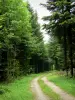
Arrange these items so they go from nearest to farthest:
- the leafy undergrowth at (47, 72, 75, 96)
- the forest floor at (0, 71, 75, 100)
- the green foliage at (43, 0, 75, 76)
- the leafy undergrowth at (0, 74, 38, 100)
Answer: the forest floor at (0, 71, 75, 100) < the leafy undergrowth at (0, 74, 38, 100) < the leafy undergrowth at (47, 72, 75, 96) < the green foliage at (43, 0, 75, 76)

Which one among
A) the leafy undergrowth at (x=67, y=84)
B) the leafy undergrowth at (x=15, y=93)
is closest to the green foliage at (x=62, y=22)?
the leafy undergrowth at (x=67, y=84)

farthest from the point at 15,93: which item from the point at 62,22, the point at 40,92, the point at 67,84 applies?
the point at 62,22

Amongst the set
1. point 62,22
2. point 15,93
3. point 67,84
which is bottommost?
point 15,93

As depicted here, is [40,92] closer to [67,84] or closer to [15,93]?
[15,93]

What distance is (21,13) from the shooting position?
3341 centimetres

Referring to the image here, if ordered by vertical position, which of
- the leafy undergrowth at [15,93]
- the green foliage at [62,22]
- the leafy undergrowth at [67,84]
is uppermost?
the green foliage at [62,22]

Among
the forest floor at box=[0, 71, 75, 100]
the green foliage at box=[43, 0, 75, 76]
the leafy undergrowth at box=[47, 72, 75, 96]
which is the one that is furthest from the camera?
the green foliage at box=[43, 0, 75, 76]

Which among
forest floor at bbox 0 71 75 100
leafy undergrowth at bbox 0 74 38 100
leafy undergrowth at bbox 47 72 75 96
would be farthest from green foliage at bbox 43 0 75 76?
leafy undergrowth at bbox 0 74 38 100

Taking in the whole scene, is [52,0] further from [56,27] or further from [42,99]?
[42,99]

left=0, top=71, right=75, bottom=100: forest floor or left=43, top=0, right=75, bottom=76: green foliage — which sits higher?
left=43, top=0, right=75, bottom=76: green foliage

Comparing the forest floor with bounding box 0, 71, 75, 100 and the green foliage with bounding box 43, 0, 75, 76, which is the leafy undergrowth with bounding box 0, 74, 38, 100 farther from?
the green foliage with bounding box 43, 0, 75, 76

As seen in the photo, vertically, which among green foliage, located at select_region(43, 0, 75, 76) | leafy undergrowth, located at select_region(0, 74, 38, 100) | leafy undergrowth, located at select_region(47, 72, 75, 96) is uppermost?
green foliage, located at select_region(43, 0, 75, 76)

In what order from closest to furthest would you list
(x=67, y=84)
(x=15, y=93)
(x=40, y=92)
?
1. (x=15, y=93)
2. (x=40, y=92)
3. (x=67, y=84)

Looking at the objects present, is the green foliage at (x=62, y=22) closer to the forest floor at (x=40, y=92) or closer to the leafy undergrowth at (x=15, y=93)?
the forest floor at (x=40, y=92)
